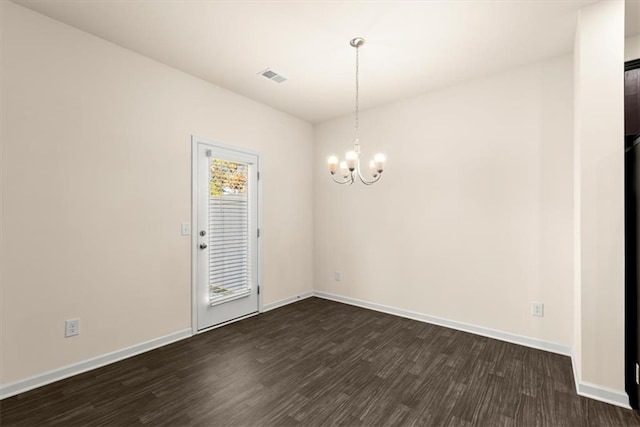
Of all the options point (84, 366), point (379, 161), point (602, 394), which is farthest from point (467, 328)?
point (84, 366)

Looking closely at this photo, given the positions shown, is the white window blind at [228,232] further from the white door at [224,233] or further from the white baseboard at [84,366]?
the white baseboard at [84,366]

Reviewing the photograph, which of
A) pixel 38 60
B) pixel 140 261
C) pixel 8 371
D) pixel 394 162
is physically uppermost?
pixel 38 60

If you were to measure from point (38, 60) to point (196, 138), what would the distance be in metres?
1.41

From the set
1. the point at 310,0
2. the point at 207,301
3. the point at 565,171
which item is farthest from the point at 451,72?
the point at 207,301

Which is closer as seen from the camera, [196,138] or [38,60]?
[38,60]

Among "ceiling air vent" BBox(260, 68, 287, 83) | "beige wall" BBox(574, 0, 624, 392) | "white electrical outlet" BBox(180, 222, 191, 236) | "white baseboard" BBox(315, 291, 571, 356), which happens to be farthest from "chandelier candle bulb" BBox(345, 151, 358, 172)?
"white baseboard" BBox(315, 291, 571, 356)

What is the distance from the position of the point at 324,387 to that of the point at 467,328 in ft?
6.81

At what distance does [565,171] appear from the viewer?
295 cm

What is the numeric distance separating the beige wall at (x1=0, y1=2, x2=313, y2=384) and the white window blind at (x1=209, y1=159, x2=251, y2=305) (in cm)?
33

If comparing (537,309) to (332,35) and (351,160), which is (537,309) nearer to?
(351,160)

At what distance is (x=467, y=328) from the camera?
3.51 metres

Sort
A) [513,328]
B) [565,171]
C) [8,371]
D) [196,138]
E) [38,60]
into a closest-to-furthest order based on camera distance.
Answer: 1. [8,371]
2. [38,60]
3. [565,171]
4. [513,328]
5. [196,138]

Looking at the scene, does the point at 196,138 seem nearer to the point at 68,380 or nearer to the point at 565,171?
the point at 68,380

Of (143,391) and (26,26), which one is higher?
(26,26)
